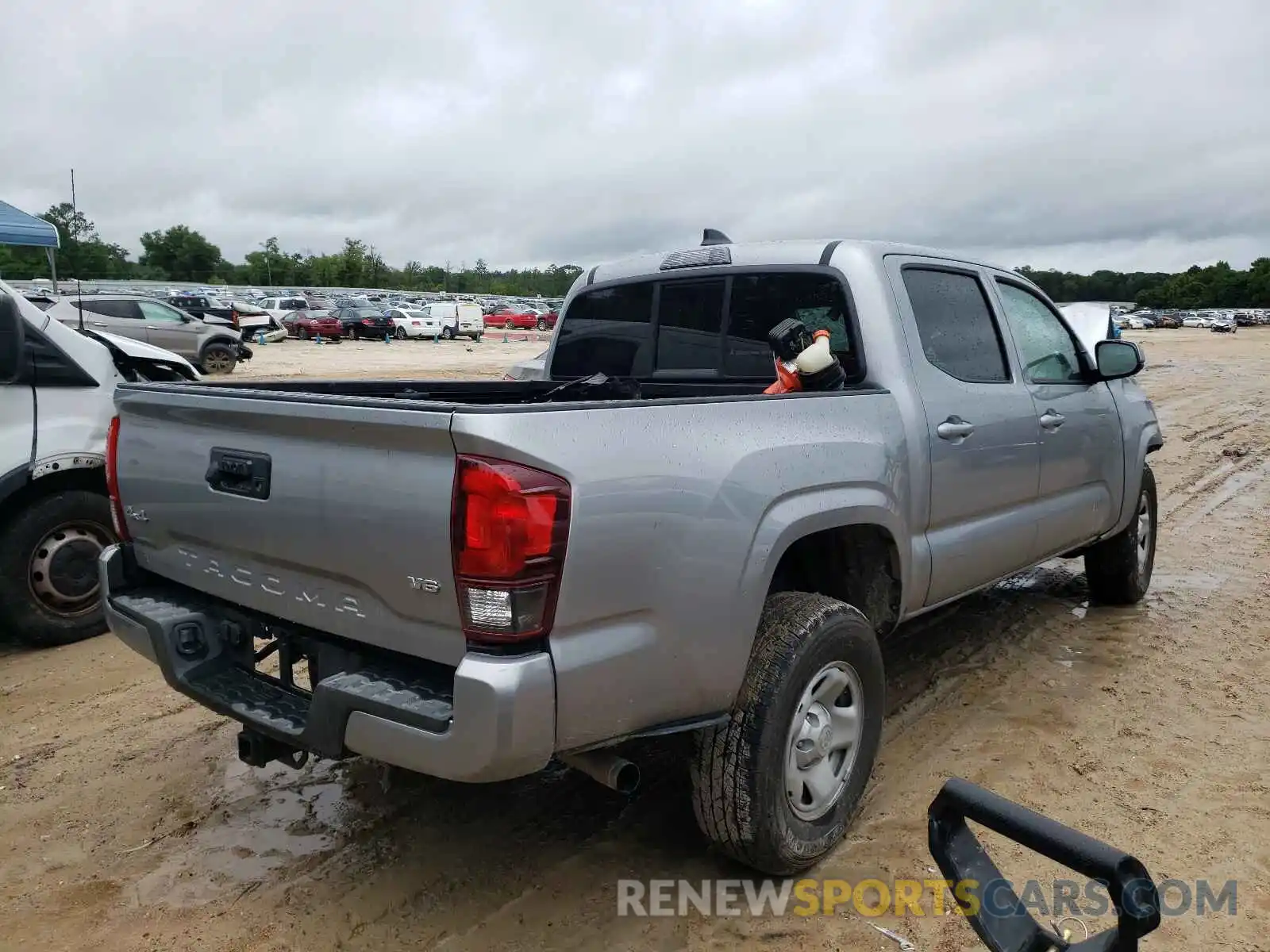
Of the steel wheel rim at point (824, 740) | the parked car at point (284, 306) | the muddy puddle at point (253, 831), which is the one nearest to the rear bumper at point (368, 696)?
the muddy puddle at point (253, 831)

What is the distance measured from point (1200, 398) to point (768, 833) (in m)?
18.8

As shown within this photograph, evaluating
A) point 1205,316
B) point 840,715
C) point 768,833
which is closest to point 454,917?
point 768,833

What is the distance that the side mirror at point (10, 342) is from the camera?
4.97 metres

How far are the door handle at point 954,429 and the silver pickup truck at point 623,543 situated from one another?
17 mm

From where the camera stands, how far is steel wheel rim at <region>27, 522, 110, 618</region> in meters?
4.98

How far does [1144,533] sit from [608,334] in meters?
3.51

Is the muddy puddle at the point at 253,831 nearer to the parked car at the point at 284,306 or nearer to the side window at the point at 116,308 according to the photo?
the side window at the point at 116,308

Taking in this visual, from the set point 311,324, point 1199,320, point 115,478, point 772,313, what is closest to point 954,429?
point 772,313

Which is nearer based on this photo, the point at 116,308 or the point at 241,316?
the point at 116,308

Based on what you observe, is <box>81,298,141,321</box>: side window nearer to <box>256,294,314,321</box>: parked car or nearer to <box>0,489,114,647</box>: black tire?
<box>0,489,114,647</box>: black tire

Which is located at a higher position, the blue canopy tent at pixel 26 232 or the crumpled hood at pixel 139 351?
the blue canopy tent at pixel 26 232

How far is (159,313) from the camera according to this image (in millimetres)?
21047

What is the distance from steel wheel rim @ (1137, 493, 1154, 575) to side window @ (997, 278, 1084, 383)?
1.29 metres

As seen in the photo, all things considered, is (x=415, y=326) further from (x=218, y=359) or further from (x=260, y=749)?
(x=260, y=749)
